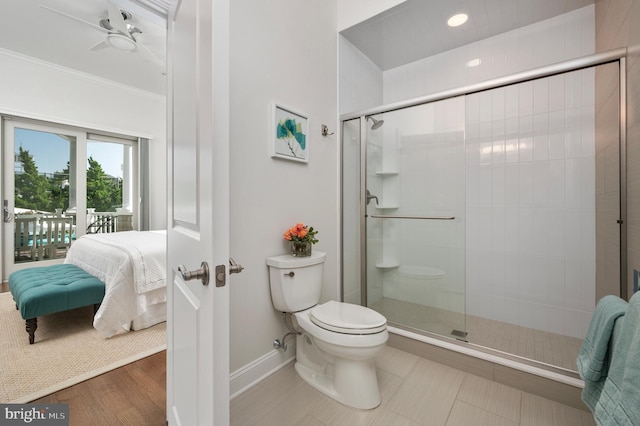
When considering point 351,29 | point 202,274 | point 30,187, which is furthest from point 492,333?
point 30,187

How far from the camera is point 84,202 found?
4.13m

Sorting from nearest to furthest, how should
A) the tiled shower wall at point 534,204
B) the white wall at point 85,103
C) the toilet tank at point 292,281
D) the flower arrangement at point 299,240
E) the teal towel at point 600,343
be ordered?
the teal towel at point 600,343 → the toilet tank at point 292,281 → the flower arrangement at point 299,240 → the tiled shower wall at point 534,204 → the white wall at point 85,103

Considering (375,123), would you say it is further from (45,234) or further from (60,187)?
(45,234)

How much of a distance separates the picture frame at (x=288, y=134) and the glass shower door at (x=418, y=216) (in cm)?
59

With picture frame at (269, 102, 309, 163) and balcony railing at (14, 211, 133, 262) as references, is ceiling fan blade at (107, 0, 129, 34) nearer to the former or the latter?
picture frame at (269, 102, 309, 163)

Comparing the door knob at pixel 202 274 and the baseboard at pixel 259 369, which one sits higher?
the door knob at pixel 202 274

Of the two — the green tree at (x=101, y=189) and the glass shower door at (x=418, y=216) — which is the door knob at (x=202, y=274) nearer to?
the glass shower door at (x=418, y=216)

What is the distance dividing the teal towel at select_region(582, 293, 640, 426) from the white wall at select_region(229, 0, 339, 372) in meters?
1.45

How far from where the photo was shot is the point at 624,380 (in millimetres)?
642

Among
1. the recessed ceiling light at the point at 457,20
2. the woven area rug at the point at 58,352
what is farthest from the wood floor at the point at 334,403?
the recessed ceiling light at the point at 457,20

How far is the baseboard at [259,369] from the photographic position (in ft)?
5.11

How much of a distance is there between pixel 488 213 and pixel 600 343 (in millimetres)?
1775

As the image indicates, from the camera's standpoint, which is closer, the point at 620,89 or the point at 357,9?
the point at 620,89

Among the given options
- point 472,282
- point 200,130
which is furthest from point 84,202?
point 472,282
